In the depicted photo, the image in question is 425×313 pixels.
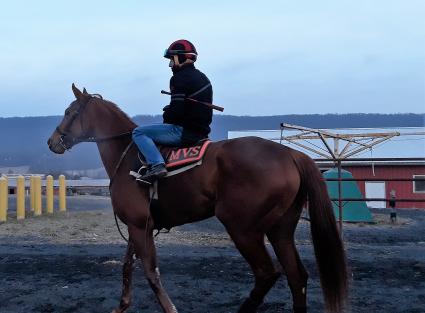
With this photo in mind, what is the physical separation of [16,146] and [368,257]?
9500 centimetres

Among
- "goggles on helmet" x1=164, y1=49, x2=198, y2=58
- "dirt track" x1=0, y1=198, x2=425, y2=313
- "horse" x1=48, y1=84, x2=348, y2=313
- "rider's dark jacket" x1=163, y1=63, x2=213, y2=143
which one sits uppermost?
"goggles on helmet" x1=164, y1=49, x2=198, y2=58

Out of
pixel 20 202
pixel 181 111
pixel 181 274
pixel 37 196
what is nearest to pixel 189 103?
pixel 181 111

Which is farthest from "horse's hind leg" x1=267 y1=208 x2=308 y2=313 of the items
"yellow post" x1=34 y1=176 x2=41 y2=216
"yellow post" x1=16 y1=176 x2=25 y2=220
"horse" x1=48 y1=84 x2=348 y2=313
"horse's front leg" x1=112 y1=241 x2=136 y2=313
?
"yellow post" x1=34 y1=176 x2=41 y2=216

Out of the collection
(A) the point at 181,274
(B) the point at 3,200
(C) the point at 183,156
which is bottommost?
(A) the point at 181,274

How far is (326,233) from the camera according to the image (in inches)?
176

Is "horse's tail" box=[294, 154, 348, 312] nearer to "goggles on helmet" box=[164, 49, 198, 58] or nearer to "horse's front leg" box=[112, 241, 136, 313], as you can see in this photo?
"goggles on helmet" box=[164, 49, 198, 58]

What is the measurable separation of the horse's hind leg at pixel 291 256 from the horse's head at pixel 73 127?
8.06 ft

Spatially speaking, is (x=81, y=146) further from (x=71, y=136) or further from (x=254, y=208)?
(x=254, y=208)

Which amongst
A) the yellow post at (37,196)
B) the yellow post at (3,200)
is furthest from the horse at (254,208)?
the yellow post at (37,196)

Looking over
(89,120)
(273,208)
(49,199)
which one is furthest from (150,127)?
(49,199)

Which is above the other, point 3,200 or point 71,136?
point 71,136

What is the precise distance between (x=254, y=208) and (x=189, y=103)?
1247mm

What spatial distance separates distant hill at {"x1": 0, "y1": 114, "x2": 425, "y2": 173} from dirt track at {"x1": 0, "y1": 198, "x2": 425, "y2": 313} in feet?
146

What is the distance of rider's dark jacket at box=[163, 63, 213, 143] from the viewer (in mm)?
4750
